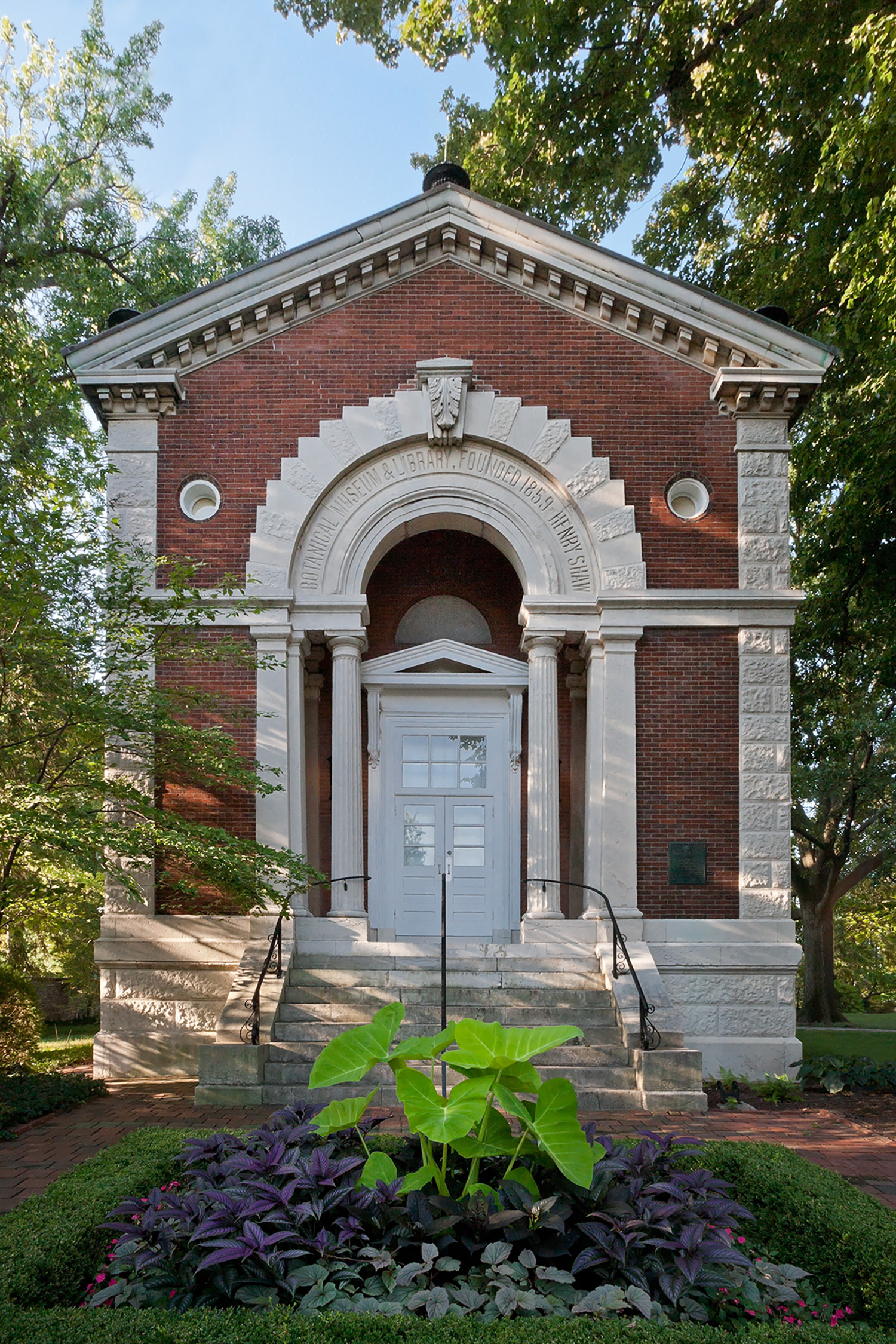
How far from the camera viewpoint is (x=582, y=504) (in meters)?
12.0

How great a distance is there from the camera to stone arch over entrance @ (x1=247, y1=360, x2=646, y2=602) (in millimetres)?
11945

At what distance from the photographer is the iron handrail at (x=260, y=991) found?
30.6ft

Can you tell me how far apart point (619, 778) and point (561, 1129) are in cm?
716

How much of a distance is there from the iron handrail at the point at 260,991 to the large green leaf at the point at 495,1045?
498cm

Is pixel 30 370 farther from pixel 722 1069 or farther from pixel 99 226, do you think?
pixel 722 1069

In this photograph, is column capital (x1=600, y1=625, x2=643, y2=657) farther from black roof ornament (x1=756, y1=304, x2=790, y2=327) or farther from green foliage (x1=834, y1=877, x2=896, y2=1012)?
green foliage (x1=834, y1=877, x2=896, y2=1012)

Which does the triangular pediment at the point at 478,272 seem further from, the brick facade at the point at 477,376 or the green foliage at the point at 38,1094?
the green foliage at the point at 38,1094

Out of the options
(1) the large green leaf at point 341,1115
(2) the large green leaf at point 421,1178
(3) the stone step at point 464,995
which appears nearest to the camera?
(2) the large green leaf at point 421,1178

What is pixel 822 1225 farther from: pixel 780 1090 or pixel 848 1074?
pixel 848 1074

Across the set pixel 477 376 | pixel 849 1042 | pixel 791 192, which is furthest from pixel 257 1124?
pixel 791 192

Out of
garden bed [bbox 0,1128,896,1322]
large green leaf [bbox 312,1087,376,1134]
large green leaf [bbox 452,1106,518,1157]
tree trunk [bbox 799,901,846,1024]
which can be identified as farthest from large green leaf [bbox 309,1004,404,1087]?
tree trunk [bbox 799,901,846,1024]

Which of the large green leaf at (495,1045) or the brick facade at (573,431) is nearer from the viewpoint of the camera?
the large green leaf at (495,1045)

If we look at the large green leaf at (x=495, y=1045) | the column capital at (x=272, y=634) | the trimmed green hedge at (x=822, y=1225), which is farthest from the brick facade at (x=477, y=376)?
the large green leaf at (x=495, y=1045)

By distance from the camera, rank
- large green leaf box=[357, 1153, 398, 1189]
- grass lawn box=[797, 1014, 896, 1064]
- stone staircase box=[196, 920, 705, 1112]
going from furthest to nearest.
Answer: grass lawn box=[797, 1014, 896, 1064]
stone staircase box=[196, 920, 705, 1112]
large green leaf box=[357, 1153, 398, 1189]
